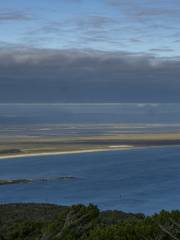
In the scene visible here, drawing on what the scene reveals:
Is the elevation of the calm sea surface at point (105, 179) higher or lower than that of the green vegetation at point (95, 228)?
higher

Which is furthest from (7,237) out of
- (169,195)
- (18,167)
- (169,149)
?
(169,149)

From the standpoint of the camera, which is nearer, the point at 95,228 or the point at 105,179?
the point at 95,228

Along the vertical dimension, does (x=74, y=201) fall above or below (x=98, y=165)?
below

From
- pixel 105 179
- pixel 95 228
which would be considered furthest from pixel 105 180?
pixel 95 228

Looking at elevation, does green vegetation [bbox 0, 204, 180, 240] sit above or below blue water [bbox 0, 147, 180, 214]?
below

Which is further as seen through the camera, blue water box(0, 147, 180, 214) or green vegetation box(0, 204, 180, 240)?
blue water box(0, 147, 180, 214)

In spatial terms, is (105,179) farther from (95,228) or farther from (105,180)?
(95,228)

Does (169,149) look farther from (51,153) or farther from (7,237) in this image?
(7,237)

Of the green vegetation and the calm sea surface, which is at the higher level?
the calm sea surface
